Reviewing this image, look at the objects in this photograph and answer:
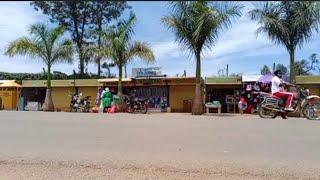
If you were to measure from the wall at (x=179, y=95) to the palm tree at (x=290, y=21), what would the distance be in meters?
9.65

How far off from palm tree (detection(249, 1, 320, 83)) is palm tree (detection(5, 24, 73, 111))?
11683 mm

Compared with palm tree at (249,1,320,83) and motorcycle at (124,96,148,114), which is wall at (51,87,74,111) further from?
palm tree at (249,1,320,83)

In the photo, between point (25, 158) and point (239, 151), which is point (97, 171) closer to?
point (25, 158)

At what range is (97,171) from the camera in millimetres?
8352

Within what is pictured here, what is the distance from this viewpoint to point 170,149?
9742 mm

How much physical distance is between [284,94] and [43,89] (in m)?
25.8

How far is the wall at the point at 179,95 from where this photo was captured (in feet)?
105

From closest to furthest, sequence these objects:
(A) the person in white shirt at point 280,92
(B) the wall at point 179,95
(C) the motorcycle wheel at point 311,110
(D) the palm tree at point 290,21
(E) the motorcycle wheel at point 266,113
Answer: (A) the person in white shirt at point 280,92
(C) the motorcycle wheel at point 311,110
(E) the motorcycle wheel at point 266,113
(D) the palm tree at point 290,21
(B) the wall at point 179,95

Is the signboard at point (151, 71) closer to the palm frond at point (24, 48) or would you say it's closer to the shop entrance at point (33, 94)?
the palm frond at point (24, 48)

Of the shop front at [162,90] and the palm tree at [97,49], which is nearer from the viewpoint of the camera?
the palm tree at [97,49]

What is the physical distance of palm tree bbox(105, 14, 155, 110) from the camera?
84.8 ft

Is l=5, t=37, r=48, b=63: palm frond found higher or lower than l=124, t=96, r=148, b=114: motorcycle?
higher

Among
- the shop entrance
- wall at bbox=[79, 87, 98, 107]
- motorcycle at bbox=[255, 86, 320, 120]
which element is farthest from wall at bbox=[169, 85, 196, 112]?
motorcycle at bbox=[255, 86, 320, 120]

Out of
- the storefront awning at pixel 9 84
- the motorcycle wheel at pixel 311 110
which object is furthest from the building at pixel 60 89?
the motorcycle wheel at pixel 311 110
